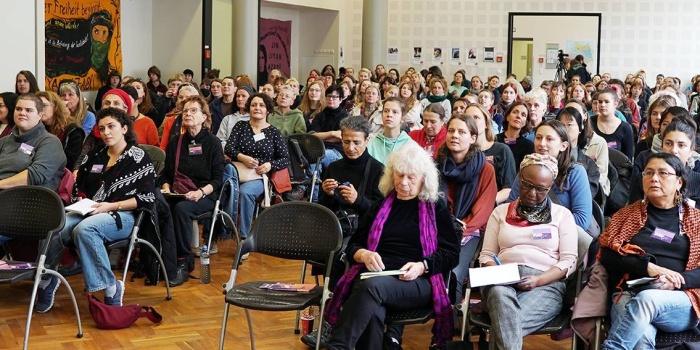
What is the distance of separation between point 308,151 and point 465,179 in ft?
10.1

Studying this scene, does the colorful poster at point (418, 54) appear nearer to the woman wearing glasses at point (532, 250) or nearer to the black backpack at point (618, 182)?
the black backpack at point (618, 182)

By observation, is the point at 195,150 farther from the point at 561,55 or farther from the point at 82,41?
the point at 561,55

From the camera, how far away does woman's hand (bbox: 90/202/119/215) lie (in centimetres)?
568

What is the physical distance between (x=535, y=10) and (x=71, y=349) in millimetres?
16378

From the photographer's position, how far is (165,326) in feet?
17.9

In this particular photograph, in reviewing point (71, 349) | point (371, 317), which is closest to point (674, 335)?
point (371, 317)

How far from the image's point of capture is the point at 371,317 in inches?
169

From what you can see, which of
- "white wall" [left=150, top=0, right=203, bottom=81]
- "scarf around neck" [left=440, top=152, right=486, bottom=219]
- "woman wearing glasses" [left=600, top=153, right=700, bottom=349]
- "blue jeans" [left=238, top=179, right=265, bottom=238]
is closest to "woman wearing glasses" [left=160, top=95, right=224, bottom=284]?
"blue jeans" [left=238, top=179, right=265, bottom=238]

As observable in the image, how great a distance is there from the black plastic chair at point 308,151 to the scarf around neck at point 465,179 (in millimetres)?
2732

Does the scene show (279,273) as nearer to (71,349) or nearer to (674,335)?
(71,349)

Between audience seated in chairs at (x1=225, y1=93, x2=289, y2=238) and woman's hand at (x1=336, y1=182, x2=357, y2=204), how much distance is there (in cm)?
219

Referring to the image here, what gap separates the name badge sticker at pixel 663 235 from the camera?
4219 mm

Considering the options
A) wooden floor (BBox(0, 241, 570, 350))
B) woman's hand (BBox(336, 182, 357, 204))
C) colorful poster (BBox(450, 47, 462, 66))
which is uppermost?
colorful poster (BBox(450, 47, 462, 66))

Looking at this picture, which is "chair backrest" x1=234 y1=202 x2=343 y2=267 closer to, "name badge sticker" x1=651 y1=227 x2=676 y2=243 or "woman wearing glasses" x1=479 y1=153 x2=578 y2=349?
"woman wearing glasses" x1=479 y1=153 x2=578 y2=349
